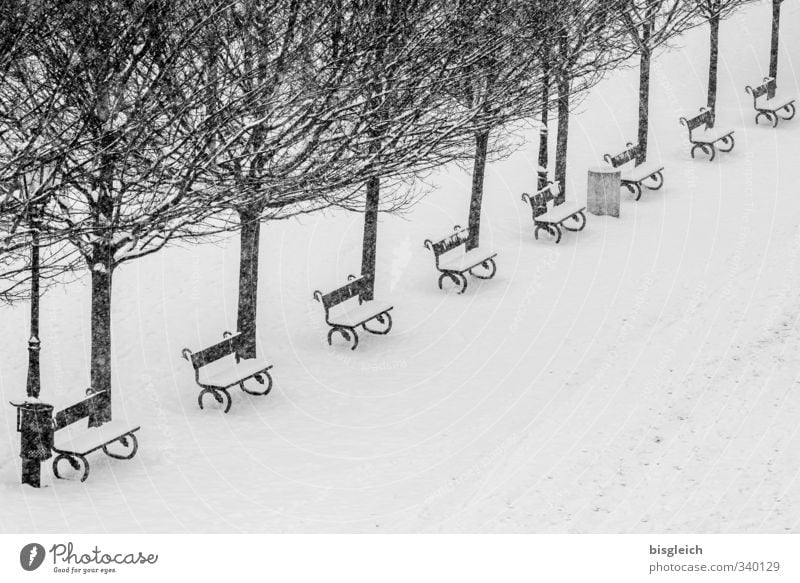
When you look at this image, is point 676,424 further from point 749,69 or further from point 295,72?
point 749,69

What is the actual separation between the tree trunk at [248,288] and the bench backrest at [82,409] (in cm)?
249

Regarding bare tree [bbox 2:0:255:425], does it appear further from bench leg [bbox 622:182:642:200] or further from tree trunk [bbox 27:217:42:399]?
bench leg [bbox 622:182:642:200]

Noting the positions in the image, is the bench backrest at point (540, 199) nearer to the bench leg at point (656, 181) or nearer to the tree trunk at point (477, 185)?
the tree trunk at point (477, 185)

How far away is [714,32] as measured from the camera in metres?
27.0

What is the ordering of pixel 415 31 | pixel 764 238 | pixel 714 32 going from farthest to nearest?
pixel 714 32, pixel 764 238, pixel 415 31

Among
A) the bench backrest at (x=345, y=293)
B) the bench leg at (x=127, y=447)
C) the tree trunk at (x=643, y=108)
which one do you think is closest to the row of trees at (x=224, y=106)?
the bench backrest at (x=345, y=293)

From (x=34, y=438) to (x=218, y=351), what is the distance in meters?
3.07

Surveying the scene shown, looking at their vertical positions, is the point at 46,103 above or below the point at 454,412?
above

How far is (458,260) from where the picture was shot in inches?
813

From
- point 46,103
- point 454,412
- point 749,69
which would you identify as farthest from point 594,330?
point 749,69

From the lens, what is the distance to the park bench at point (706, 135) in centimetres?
2594

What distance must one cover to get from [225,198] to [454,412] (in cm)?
391

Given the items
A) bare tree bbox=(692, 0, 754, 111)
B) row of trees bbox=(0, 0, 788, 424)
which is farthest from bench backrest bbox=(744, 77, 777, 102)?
row of trees bbox=(0, 0, 788, 424)

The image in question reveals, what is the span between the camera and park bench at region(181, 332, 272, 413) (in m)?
16.6
